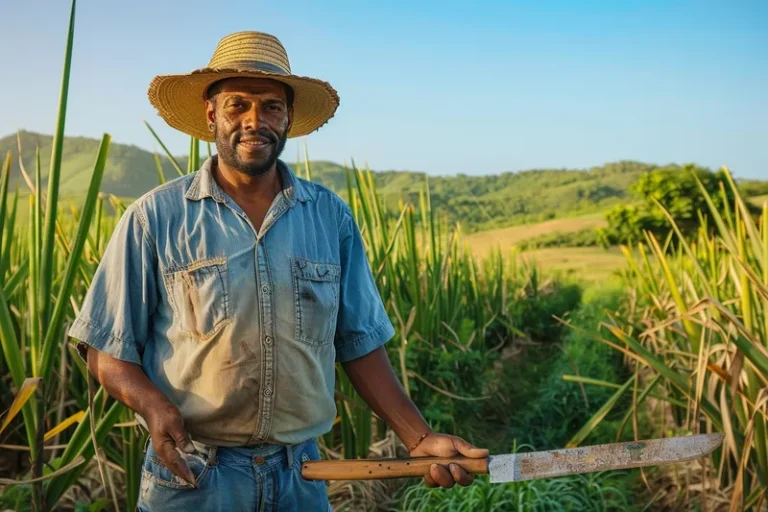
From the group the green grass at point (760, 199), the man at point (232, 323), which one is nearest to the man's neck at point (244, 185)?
the man at point (232, 323)

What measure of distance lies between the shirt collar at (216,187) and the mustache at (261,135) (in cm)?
12

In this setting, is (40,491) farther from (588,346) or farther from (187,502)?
(588,346)

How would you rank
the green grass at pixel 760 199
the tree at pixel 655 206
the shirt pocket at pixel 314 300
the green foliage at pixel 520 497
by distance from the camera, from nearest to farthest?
the shirt pocket at pixel 314 300 → the green foliage at pixel 520 497 → the green grass at pixel 760 199 → the tree at pixel 655 206

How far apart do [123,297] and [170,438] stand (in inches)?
13.2

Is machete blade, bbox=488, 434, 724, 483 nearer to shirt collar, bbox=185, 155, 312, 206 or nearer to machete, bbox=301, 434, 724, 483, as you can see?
machete, bbox=301, 434, 724, 483

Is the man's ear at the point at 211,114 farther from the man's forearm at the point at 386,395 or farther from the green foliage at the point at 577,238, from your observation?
the green foliage at the point at 577,238

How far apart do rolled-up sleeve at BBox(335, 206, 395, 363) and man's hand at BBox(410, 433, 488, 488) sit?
1.04 feet

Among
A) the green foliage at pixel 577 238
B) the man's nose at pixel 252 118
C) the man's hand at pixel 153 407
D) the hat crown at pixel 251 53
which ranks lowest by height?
the green foliage at pixel 577 238

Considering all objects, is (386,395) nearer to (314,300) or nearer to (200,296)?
(314,300)

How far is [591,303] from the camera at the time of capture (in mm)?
8266

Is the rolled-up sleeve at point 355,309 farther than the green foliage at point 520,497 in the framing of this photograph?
No

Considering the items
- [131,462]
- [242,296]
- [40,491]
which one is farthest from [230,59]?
[131,462]

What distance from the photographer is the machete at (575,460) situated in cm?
157

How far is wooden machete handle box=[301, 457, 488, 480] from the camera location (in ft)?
5.44
